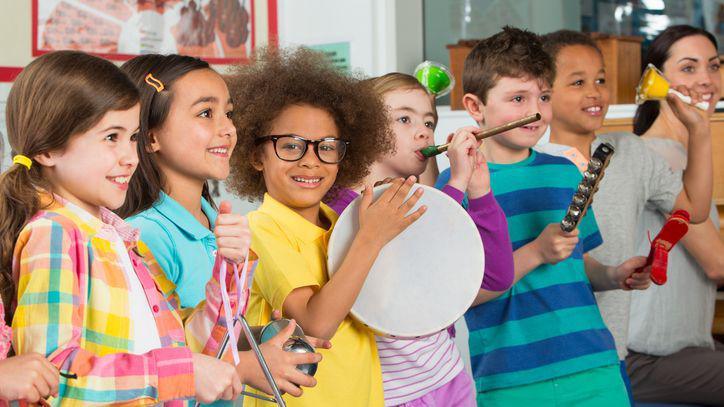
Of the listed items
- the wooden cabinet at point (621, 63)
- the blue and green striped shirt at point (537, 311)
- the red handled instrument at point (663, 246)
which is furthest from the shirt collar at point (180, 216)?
the wooden cabinet at point (621, 63)

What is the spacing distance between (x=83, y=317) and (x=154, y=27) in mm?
2224

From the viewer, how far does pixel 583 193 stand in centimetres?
176

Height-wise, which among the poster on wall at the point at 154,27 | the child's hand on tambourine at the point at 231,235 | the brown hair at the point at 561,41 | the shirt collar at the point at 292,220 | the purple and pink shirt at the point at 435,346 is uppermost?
the poster on wall at the point at 154,27

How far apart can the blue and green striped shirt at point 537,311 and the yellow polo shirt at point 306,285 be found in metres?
0.36

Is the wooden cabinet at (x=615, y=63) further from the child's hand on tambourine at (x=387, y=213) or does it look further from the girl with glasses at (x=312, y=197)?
the child's hand on tambourine at (x=387, y=213)

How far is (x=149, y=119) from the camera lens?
1502 mm

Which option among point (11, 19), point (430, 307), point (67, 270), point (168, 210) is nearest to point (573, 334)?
point (430, 307)

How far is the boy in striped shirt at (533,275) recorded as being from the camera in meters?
1.82

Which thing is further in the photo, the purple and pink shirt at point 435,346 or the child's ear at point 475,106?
the child's ear at point 475,106

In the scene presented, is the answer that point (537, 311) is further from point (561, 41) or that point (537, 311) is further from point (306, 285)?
point (561, 41)

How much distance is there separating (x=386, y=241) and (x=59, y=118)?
54 centimetres

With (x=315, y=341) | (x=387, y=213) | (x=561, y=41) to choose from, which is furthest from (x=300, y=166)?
(x=561, y=41)

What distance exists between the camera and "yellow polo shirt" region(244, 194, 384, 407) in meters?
1.48

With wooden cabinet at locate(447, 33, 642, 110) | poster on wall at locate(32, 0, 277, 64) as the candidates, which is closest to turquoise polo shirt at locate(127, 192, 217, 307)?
poster on wall at locate(32, 0, 277, 64)
